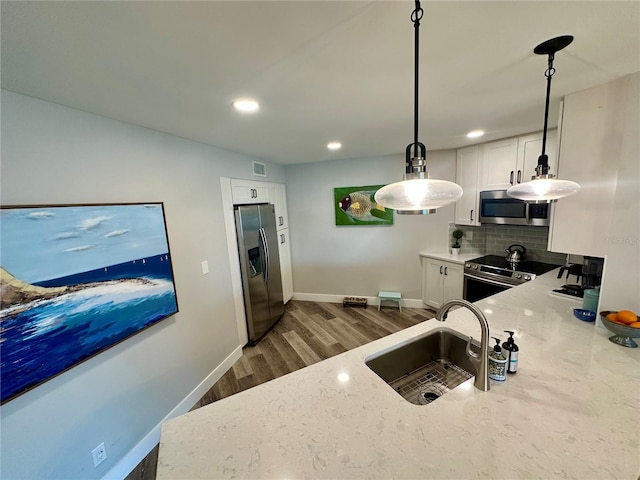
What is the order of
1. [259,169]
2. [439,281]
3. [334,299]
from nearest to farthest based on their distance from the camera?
[259,169] → [439,281] → [334,299]

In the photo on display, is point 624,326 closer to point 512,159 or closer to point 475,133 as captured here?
point 475,133

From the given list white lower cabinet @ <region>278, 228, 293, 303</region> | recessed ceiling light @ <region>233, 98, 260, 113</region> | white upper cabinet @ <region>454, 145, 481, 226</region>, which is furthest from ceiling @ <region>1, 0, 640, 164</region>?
white lower cabinet @ <region>278, 228, 293, 303</region>

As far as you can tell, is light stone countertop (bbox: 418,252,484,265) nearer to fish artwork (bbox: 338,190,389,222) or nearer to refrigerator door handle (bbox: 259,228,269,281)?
fish artwork (bbox: 338,190,389,222)

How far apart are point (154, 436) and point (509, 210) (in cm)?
406

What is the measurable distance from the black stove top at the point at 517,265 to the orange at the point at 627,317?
137 cm

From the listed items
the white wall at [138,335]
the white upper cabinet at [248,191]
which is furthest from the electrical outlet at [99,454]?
the white upper cabinet at [248,191]

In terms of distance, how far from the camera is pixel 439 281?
11.1 feet

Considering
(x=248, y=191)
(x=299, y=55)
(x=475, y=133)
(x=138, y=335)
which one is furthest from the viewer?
(x=248, y=191)

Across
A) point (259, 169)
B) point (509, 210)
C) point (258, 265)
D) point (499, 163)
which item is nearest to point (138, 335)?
point (258, 265)

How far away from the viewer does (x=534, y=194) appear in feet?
4.05

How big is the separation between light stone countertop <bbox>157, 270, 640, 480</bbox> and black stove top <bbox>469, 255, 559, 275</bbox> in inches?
63.7

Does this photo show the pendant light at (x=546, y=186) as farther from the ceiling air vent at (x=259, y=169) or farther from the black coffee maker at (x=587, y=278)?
the ceiling air vent at (x=259, y=169)

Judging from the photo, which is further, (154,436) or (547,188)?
(154,436)

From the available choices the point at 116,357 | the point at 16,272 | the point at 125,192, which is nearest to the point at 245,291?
the point at 116,357
